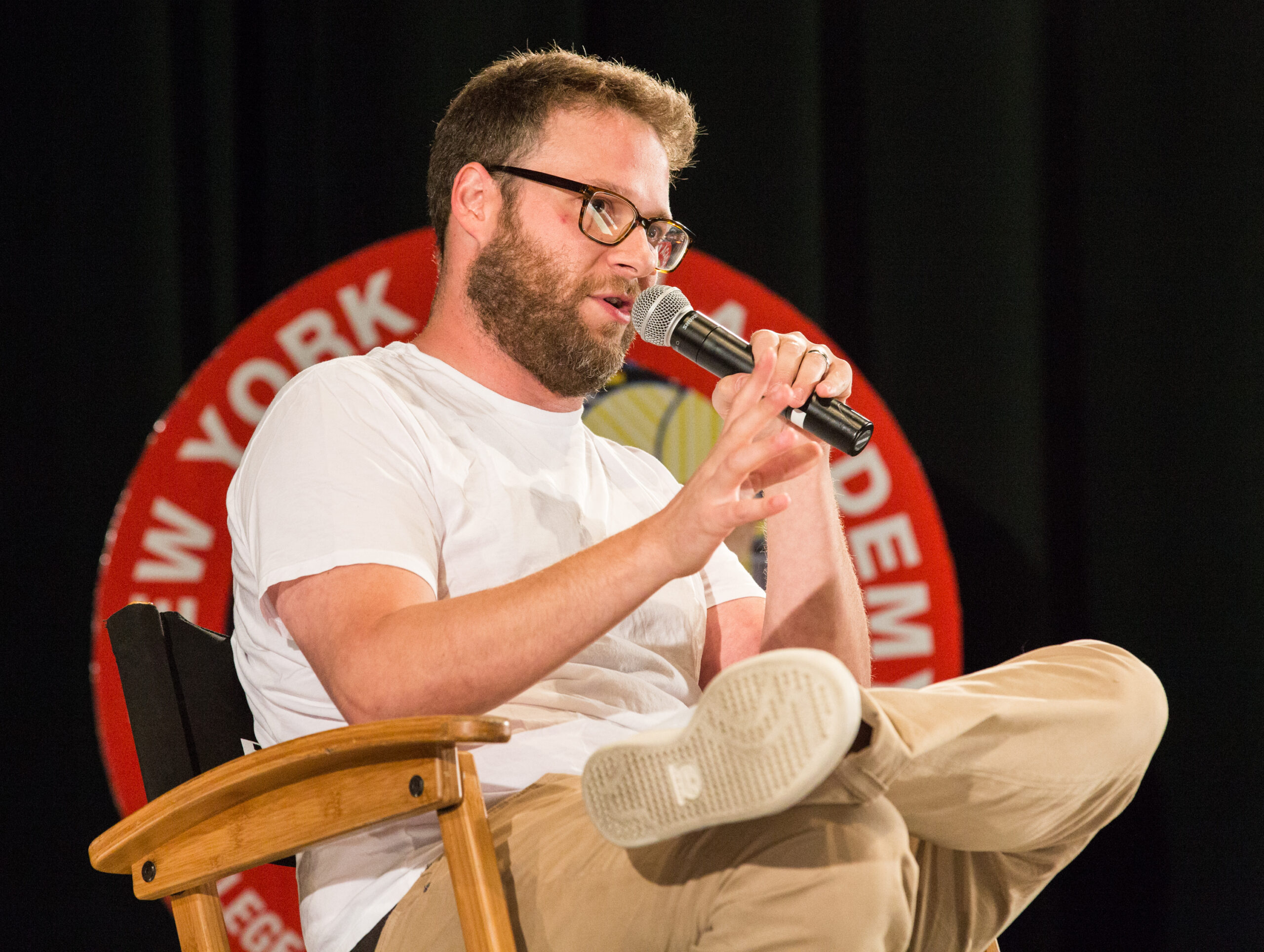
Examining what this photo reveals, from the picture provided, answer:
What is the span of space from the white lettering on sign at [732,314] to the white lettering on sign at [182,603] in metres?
0.84

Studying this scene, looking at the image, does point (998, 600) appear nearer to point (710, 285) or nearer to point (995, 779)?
point (710, 285)

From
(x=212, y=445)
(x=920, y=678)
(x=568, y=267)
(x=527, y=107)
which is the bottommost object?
(x=920, y=678)

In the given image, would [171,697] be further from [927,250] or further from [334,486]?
[927,250]

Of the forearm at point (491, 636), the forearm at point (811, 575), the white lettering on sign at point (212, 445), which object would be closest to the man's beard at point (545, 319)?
the forearm at point (811, 575)

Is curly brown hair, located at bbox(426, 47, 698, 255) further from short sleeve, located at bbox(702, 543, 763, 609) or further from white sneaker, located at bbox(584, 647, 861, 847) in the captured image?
white sneaker, located at bbox(584, 647, 861, 847)

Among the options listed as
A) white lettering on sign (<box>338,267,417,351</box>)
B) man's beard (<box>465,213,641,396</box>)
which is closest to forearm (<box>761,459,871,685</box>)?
man's beard (<box>465,213,641,396</box>)

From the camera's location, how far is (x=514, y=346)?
131 centimetres

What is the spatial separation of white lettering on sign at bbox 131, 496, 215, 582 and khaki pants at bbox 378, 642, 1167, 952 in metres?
0.81

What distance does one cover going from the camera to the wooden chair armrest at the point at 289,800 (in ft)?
2.63

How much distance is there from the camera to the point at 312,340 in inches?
69.2

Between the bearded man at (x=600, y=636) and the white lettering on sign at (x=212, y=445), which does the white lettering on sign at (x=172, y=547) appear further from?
the bearded man at (x=600, y=636)

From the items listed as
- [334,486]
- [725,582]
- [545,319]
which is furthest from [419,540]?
[725,582]

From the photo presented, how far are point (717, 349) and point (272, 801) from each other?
1.74ft

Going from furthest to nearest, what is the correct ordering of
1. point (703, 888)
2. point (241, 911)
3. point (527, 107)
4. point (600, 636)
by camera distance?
point (241, 911), point (527, 107), point (600, 636), point (703, 888)
